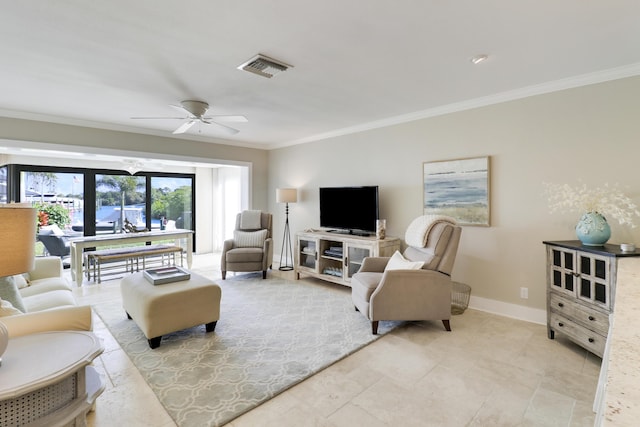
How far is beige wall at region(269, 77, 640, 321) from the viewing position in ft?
9.08

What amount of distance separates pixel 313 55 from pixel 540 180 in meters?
2.53

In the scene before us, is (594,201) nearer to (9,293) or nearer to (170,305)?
(170,305)

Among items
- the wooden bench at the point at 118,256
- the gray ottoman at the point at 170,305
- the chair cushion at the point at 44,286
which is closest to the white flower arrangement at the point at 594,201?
the gray ottoman at the point at 170,305

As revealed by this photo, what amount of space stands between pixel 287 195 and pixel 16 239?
424 centimetres

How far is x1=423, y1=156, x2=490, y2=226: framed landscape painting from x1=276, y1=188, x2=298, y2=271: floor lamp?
2381 millimetres

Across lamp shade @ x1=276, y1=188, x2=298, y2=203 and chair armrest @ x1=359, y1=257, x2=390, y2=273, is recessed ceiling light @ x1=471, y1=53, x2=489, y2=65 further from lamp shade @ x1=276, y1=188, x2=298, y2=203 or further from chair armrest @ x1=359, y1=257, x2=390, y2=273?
lamp shade @ x1=276, y1=188, x2=298, y2=203

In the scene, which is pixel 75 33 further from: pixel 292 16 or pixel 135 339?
pixel 135 339

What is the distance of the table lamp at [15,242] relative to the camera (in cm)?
128

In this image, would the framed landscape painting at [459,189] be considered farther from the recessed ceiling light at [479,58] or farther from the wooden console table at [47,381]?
the wooden console table at [47,381]

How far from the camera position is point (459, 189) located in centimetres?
368

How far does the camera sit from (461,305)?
12.0 feet

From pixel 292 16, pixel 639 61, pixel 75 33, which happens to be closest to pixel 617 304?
pixel 292 16

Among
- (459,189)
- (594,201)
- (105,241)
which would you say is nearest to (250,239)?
(105,241)

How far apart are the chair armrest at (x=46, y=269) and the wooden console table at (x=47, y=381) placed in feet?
7.24
